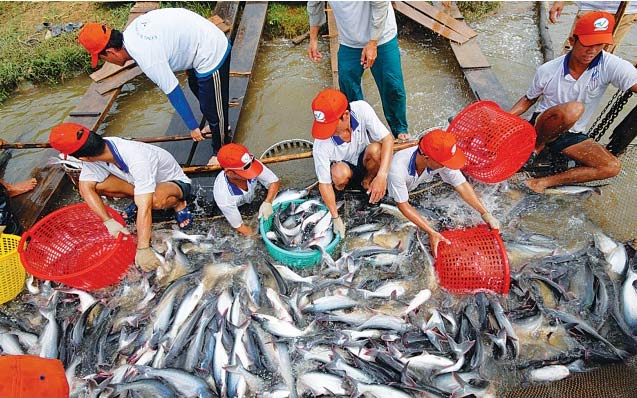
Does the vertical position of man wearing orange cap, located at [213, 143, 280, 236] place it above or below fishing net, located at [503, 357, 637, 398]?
above

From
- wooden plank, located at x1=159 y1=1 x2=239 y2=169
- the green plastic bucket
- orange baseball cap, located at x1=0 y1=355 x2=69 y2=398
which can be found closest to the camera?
orange baseball cap, located at x1=0 y1=355 x2=69 y2=398

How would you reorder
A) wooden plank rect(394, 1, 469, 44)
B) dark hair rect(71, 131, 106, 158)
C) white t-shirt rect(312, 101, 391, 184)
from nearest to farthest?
dark hair rect(71, 131, 106, 158) → white t-shirt rect(312, 101, 391, 184) → wooden plank rect(394, 1, 469, 44)

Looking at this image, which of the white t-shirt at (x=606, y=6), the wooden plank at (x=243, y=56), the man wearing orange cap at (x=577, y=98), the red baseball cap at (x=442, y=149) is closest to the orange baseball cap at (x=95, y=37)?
the wooden plank at (x=243, y=56)

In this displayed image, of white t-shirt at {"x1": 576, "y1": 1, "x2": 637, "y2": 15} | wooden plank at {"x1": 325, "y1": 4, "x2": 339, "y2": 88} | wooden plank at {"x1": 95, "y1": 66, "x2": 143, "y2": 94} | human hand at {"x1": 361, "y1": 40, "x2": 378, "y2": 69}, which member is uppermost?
white t-shirt at {"x1": 576, "y1": 1, "x2": 637, "y2": 15}

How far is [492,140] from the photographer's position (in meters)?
3.85

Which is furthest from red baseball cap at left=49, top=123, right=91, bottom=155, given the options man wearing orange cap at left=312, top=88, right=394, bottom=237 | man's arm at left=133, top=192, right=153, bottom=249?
man wearing orange cap at left=312, top=88, right=394, bottom=237

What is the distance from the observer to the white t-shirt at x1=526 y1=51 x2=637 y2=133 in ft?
12.3

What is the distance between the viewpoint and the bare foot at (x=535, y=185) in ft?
14.2

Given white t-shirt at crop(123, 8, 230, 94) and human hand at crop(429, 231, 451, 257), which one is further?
white t-shirt at crop(123, 8, 230, 94)

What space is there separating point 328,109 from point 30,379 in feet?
8.33

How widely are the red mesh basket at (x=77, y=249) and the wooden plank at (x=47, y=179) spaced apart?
0.92 metres

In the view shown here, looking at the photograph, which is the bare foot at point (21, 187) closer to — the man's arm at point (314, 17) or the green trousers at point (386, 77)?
the man's arm at point (314, 17)

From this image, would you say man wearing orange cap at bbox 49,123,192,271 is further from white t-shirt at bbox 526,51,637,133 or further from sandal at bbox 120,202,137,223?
white t-shirt at bbox 526,51,637,133

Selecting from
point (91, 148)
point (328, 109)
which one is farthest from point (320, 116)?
point (91, 148)
